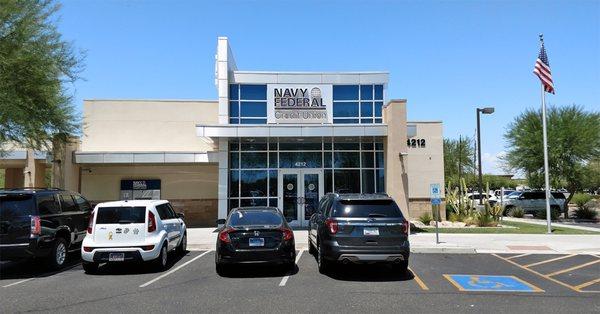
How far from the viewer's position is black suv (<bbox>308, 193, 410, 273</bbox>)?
9.93 meters

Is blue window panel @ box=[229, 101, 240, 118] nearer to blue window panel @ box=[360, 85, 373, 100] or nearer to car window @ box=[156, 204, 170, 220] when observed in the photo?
blue window panel @ box=[360, 85, 373, 100]

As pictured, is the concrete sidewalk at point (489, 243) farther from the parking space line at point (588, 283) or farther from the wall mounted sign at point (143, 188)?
the wall mounted sign at point (143, 188)

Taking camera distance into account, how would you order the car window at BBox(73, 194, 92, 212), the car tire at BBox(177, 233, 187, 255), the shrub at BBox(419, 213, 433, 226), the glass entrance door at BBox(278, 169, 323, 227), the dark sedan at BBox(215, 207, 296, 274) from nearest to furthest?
1. the dark sedan at BBox(215, 207, 296, 274)
2. the car window at BBox(73, 194, 92, 212)
3. the car tire at BBox(177, 233, 187, 255)
4. the glass entrance door at BBox(278, 169, 323, 227)
5. the shrub at BBox(419, 213, 433, 226)

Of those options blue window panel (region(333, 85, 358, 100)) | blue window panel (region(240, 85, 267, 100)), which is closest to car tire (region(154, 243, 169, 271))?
blue window panel (region(240, 85, 267, 100))

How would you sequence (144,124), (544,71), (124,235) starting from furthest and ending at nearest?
(144,124)
(544,71)
(124,235)

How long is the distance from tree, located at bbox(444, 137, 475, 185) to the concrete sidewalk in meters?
35.7

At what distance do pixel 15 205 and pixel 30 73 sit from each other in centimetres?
587

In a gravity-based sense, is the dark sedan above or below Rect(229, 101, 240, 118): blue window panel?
below

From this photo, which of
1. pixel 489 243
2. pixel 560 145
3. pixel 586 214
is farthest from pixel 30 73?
pixel 586 214

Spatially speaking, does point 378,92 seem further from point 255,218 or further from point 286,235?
point 286,235

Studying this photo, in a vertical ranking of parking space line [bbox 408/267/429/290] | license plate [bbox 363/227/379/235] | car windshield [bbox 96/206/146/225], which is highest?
car windshield [bbox 96/206/146/225]

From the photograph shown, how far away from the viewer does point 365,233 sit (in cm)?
1001

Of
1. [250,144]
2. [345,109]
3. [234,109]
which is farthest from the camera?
[345,109]

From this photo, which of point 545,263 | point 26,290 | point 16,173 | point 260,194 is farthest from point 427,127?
point 16,173
